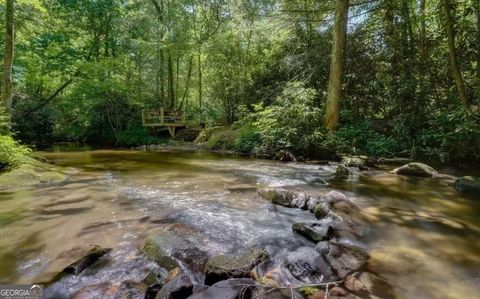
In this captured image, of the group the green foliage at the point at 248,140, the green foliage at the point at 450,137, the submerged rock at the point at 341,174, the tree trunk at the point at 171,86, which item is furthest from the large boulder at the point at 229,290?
the tree trunk at the point at 171,86

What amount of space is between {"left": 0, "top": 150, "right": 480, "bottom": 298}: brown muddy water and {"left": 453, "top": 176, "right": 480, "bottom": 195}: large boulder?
0.20 metres

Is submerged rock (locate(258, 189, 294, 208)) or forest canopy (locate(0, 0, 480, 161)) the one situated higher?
forest canopy (locate(0, 0, 480, 161))

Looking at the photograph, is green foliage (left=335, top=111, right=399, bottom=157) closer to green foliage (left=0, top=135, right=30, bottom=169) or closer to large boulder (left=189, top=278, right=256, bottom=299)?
large boulder (left=189, top=278, right=256, bottom=299)

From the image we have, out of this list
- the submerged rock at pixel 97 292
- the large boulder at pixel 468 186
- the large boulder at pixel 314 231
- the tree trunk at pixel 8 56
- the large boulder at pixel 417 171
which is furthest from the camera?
the tree trunk at pixel 8 56

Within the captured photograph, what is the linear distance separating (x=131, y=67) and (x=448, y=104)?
53.4ft

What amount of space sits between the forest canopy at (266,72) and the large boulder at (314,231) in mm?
5223

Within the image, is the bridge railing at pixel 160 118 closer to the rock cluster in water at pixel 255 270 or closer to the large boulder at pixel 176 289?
the rock cluster in water at pixel 255 270

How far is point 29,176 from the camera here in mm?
6742

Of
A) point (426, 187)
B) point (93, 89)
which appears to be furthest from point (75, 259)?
point (93, 89)

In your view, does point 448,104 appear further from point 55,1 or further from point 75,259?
point 55,1

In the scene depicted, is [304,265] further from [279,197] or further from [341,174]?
[341,174]

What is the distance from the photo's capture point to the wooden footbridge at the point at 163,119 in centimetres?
1702

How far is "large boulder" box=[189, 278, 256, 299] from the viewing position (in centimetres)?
241

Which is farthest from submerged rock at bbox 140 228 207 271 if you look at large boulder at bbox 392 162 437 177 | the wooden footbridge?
the wooden footbridge
